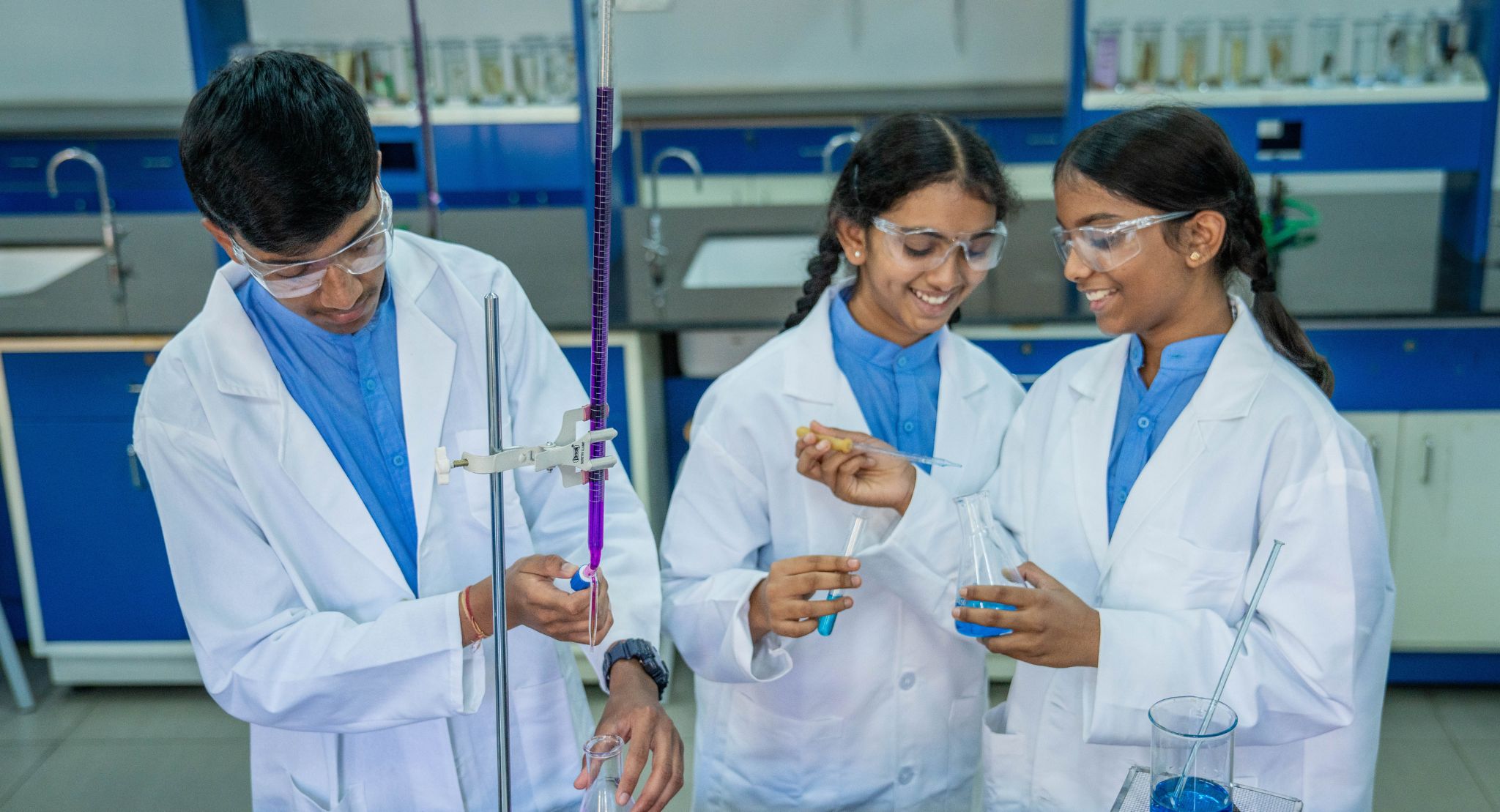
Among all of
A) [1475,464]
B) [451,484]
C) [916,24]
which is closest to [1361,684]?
[451,484]

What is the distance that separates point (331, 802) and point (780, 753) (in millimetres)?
598

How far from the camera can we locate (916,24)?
618 centimetres

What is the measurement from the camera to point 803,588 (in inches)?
59.8

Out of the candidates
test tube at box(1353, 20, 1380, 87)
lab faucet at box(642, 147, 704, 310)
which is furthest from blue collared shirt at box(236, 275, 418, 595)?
test tube at box(1353, 20, 1380, 87)

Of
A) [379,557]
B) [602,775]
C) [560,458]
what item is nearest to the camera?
[560,458]

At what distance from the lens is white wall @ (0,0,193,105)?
20.9 feet

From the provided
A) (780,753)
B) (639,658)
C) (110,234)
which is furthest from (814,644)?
(110,234)

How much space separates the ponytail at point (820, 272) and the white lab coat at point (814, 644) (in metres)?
0.11

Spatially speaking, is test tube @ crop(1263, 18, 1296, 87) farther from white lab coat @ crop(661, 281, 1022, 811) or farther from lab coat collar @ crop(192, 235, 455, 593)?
lab coat collar @ crop(192, 235, 455, 593)

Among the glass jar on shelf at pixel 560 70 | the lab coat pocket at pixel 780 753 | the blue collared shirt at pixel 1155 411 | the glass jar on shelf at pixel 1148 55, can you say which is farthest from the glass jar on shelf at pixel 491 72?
the blue collared shirt at pixel 1155 411

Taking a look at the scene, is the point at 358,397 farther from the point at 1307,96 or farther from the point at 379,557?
the point at 1307,96

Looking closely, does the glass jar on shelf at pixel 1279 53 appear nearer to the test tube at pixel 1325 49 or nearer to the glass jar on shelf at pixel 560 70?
the test tube at pixel 1325 49

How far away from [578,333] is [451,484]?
1469mm

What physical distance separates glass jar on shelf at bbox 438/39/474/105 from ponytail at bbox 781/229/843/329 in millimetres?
2536
